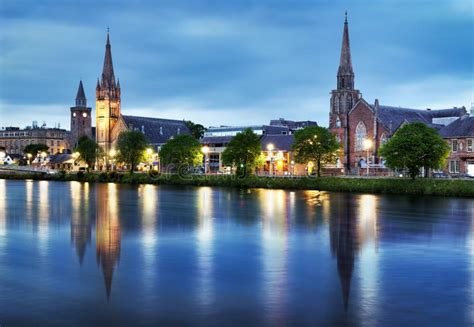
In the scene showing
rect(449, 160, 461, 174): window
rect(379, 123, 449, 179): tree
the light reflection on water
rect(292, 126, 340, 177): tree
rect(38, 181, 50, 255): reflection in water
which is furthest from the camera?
rect(292, 126, 340, 177): tree

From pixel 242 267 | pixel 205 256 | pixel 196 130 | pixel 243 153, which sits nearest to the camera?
pixel 242 267

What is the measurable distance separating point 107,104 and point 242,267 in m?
152

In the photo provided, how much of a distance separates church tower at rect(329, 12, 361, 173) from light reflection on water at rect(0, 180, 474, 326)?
61.4 metres

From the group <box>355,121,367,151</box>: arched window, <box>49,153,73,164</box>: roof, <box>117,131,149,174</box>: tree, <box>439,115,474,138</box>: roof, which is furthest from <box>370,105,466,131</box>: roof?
<box>49,153,73,164</box>: roof

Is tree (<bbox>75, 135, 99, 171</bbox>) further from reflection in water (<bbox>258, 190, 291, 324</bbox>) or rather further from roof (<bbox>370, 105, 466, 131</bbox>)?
reflection in water (<bbox>258, 190, 291, 324</bbox>)

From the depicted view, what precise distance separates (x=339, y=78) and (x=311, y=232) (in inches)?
3098

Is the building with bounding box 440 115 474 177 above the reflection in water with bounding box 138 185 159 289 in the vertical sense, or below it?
above

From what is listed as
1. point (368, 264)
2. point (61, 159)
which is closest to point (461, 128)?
point (368, 264)

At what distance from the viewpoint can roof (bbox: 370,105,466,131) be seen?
331 ft

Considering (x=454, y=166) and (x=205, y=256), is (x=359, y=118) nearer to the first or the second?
(x=454, y=166)

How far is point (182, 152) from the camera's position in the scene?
361ft

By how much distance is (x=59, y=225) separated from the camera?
3947 centimetres

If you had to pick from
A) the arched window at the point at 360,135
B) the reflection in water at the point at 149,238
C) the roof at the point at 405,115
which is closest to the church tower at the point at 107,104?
the arched window at the point at 360,135

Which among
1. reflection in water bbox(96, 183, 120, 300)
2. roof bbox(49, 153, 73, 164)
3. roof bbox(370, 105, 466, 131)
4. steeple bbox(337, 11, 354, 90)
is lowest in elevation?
reflection in water bbox(96, 183, 120, 300)
